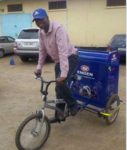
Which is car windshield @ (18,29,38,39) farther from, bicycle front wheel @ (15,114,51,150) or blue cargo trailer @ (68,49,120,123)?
bicycle front wheel @ (15,114,51,150)

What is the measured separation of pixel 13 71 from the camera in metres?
Answer: 12.3

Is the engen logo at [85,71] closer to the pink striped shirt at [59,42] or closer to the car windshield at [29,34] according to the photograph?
the pink striped shirt at [59,42]

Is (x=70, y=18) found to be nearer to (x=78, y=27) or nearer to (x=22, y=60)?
(x=78, y=27)

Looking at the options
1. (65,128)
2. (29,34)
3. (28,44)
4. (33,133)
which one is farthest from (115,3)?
(33,133)

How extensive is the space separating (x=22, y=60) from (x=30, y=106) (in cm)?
849

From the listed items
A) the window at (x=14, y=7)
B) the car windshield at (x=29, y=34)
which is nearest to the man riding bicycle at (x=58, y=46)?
the car windshield at (x=29, y=34)

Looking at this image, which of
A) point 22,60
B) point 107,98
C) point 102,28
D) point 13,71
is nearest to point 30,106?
point 107,98

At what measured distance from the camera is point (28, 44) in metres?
14.1

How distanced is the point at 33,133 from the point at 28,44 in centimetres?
976

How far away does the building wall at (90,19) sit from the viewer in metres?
17.6

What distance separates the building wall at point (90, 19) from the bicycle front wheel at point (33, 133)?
43.5ft

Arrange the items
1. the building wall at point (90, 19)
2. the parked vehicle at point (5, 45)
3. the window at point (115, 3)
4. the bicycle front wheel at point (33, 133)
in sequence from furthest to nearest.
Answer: the building wall at point (90, 19) → the window at point (115, 3) → the parked vehicle at point (5, 45) → the bicycle front wheel at point (33, 133)

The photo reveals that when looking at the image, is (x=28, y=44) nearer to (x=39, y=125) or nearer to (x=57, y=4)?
(x=57, y=4)

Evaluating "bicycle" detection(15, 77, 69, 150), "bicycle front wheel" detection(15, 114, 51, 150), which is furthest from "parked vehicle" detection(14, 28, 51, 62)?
"bicycle front wheel" detection(15, 114, 51, 150)
